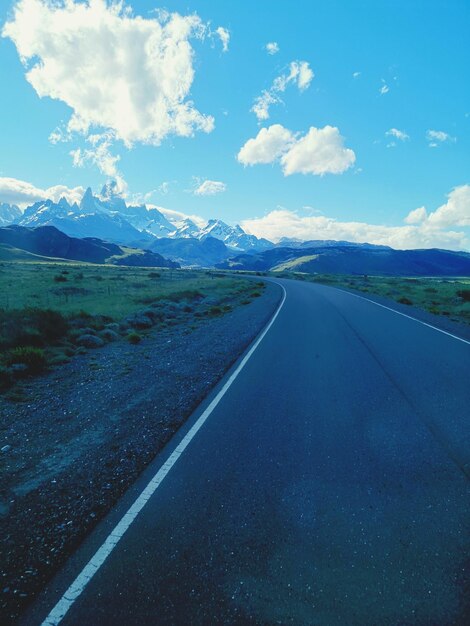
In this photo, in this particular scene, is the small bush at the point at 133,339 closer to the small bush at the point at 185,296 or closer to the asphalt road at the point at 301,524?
the asphalt road at the point at 301,524

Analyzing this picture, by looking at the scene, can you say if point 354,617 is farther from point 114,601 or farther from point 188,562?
point 114,601

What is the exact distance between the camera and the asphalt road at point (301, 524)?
2703 mm

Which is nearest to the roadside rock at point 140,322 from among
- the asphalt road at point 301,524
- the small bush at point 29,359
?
the small bush at point 29,359

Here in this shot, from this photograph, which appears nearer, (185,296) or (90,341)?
(90,341)

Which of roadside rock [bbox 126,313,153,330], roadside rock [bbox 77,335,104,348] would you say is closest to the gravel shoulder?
roadside rock [bbox 77,335,104,348]

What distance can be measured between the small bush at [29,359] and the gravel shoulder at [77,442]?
61cm

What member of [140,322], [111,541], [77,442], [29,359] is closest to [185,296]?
[140,322]

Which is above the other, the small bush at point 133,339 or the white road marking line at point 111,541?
the white road marking line at point 111,541

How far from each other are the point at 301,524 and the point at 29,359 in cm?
910

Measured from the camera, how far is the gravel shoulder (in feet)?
10.8

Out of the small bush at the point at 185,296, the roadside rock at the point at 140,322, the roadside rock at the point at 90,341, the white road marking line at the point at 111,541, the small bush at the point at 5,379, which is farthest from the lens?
the small bush at the point at 185,296

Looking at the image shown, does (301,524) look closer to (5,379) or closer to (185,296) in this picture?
(5,379)

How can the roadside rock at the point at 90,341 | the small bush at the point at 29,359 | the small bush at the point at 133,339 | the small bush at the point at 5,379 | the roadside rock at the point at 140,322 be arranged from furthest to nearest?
the roadside rock at the point at 140,322
the small bush at the point at 133,339
the roadside rock at the point at 90,341
the small bush at the point at 29,359
the small bush at the point at 5,379

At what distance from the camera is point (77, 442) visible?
539 cm
